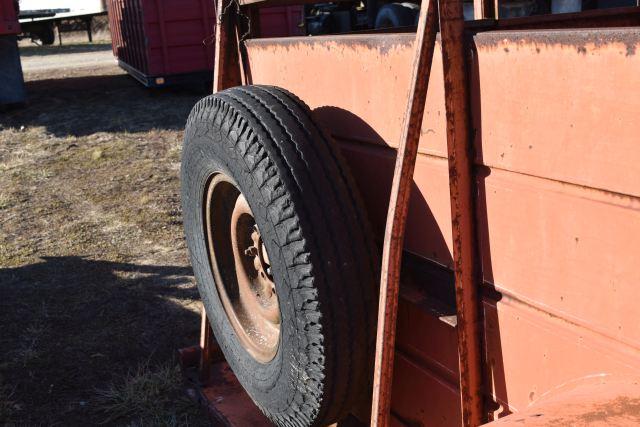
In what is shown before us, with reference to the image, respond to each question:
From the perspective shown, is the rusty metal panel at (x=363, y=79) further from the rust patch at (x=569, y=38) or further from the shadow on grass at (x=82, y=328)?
the shadow on grass at (x=82, y=328)

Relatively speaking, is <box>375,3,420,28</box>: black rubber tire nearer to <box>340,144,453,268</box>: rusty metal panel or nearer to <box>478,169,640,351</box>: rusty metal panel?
<box>340,144,453,268</box>: rusty metal panel

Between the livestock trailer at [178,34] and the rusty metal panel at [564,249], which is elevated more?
the livestock trailer at [178,34]

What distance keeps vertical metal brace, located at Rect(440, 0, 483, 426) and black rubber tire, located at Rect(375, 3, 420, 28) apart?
8.62m

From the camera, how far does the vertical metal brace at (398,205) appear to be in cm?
154

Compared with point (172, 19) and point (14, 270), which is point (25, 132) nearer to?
point (172, 19)

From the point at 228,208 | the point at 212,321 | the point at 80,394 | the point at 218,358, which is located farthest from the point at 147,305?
the point at 228,208

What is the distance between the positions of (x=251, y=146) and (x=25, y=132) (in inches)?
321

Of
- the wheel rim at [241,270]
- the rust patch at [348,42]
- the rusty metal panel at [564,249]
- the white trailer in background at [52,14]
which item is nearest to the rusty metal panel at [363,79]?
the rust patch at [348,42]

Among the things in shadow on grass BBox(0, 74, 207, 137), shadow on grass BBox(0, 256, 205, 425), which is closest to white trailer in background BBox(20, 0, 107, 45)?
shadow on grass BBox(0, 74, 207, 137)

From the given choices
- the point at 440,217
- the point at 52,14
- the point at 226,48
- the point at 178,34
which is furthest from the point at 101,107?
the point at 52,14

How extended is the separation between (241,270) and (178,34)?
957 cm

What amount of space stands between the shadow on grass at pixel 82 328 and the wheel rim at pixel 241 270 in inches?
38.6

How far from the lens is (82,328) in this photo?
155 inches

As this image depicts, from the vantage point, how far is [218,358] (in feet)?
10.0
